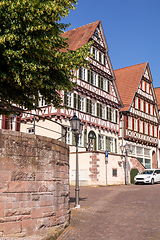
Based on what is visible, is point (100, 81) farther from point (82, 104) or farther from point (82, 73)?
point (82, 104)

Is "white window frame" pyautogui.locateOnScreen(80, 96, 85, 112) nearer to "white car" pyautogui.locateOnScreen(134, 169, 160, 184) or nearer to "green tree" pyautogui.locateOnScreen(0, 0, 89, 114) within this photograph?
"white car" pyautogui.locateOnScreen(134, 169, 160, 184)

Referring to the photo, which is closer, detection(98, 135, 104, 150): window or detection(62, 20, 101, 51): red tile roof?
detection(62, 20, 101, 51): red tile roof

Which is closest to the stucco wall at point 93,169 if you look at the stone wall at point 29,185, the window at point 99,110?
the window at point 99,110

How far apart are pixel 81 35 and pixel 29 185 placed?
83.9ft

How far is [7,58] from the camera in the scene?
1097 cm

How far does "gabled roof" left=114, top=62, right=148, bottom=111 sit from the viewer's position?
3750 cm

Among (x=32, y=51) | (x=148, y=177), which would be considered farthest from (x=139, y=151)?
(x=32, y=51)

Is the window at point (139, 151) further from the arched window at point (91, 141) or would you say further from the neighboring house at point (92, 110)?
the arched window at point (91, 141)

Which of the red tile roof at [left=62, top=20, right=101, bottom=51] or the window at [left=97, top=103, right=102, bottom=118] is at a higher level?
the red tile roof at [left=62, top=20, right=101, bottom=51]

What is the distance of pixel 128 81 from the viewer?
40.3 m

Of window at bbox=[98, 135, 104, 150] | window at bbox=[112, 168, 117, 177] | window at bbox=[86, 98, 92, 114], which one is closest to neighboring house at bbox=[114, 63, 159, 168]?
window at bbox=[98, 135, 104, 150]

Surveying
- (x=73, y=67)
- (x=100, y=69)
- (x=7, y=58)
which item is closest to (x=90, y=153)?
(x=100, y=69)

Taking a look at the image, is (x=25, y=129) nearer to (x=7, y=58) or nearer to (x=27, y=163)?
(x=7, y=58)

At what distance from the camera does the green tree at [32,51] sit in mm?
10438
